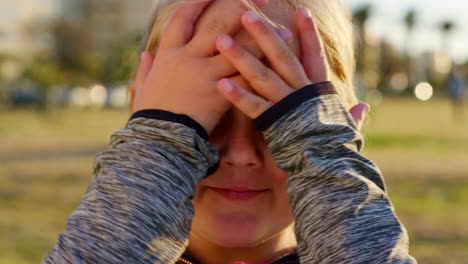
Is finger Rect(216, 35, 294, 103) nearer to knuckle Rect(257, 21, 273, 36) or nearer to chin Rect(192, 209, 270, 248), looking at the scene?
knuckle Rect(257, 21, 273, 36)

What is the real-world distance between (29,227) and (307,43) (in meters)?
4.68

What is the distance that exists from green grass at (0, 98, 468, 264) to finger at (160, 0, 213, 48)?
1566 mm

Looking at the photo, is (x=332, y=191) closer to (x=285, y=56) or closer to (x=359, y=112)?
(x=285, y=56)

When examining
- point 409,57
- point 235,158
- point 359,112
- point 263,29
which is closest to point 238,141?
point 235,158

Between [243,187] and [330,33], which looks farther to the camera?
[330,33]

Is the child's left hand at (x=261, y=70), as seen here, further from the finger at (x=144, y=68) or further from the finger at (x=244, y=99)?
the finger at (x=144, y=68)

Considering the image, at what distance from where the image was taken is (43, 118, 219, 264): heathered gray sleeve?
1.25m

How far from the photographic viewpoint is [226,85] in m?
1.40

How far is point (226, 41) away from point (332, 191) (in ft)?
1.26

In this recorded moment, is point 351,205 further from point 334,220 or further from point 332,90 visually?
point 332,90

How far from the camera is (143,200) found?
4.19 ft

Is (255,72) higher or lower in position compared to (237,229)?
higher

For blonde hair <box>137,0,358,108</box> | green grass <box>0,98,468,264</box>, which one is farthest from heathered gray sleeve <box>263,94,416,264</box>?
green grass <box>0,98,468,264</box>

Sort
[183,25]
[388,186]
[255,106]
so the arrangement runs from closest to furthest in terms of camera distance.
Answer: [255,106] < [183,25] < [388,186]
